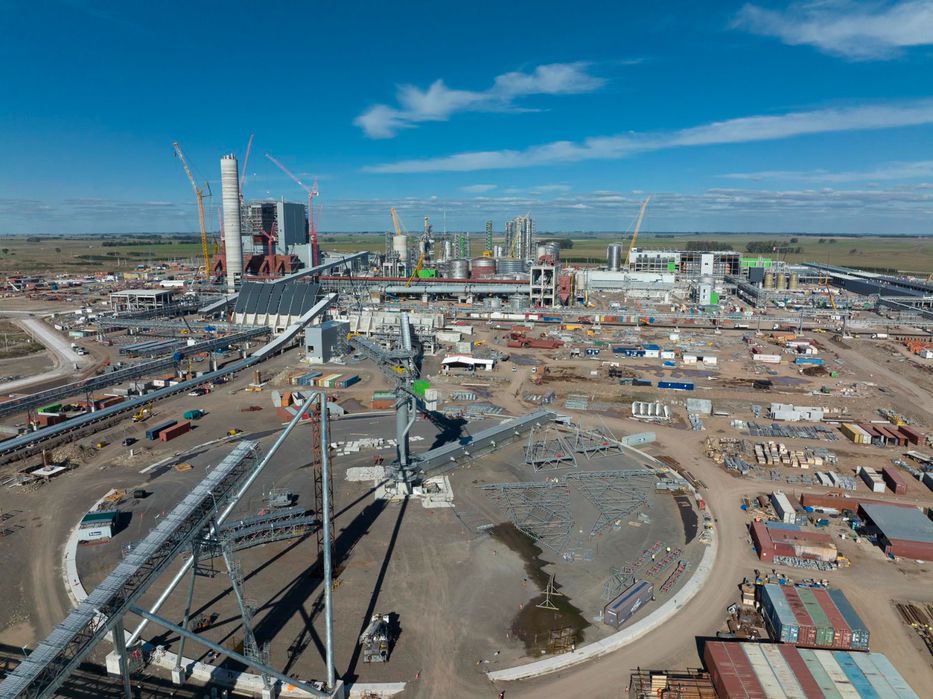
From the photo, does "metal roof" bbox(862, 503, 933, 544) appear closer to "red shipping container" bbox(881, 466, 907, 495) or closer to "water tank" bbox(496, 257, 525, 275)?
"red shipping container" bbox(881, 466, 907, 495)

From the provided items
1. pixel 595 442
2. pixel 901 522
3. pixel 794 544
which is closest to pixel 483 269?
pixel 595 442

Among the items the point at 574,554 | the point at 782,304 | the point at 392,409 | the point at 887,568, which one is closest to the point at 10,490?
the point at 392,409

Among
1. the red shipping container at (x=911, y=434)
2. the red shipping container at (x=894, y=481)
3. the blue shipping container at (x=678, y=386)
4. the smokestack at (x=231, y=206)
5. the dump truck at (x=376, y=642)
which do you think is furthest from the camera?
the smokestack at (x=231, y=206)

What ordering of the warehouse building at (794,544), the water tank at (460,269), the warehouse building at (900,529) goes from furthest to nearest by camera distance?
the water tank at (460,269), the warehouse building at (900,529), the warehouse building at (794,544)

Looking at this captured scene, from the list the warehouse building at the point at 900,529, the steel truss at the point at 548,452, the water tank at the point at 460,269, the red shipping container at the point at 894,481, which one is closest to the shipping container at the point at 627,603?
the warehouse building at the point at 900,529

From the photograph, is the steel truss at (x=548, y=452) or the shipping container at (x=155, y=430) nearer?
the steel truss at (x=548, y=452)

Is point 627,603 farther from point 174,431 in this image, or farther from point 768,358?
point 768,358

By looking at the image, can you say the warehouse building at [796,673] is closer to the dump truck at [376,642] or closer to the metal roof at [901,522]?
the metal roof at [901,522]
